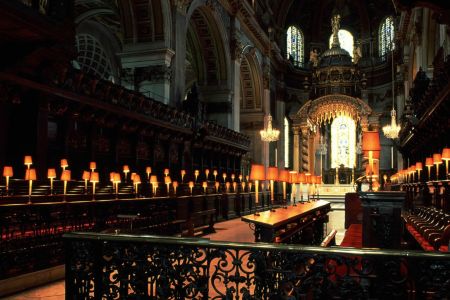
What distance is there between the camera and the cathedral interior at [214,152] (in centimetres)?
365

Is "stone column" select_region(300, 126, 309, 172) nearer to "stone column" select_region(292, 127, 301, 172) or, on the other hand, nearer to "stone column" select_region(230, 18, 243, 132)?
"stone column" select_region(292, 127, 301, 172)

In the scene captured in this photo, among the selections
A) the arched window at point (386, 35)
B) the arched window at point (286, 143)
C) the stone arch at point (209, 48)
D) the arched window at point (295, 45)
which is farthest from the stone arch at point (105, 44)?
the arched window at point (386, 35)

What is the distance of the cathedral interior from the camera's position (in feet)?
12.0

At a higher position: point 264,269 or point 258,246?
point 258,246

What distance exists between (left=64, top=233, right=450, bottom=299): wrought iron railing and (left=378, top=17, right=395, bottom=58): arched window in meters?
33.9

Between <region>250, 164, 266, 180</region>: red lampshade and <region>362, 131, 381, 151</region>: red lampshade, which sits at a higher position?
<region>362, 131, 381, 151</region>: red lampshade

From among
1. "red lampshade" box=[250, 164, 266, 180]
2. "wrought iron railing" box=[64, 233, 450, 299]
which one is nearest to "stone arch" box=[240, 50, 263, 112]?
"red lampshade" box=[250, 164, 266, 180]

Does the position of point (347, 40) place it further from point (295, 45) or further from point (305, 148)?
point (305, 148)

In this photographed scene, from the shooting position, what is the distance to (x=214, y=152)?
22.2m

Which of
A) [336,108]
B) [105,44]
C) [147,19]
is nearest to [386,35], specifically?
[336,108]

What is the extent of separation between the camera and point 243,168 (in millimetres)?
28812

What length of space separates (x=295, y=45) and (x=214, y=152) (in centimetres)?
1807

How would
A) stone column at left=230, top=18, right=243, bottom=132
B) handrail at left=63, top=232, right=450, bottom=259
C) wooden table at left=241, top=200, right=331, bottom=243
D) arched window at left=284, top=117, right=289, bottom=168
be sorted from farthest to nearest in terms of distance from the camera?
1. arched window at left=284, top=117, right=289, bottom=168
2. stone column at left=230, top=18, right=243, bottom=132
3. wooden table at left=241, top=200, right=331, bottom=243
4. handrail at left=63, top=232, right=450, bottom=259

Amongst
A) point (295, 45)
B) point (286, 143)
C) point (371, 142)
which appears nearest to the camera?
point (371, 142)
